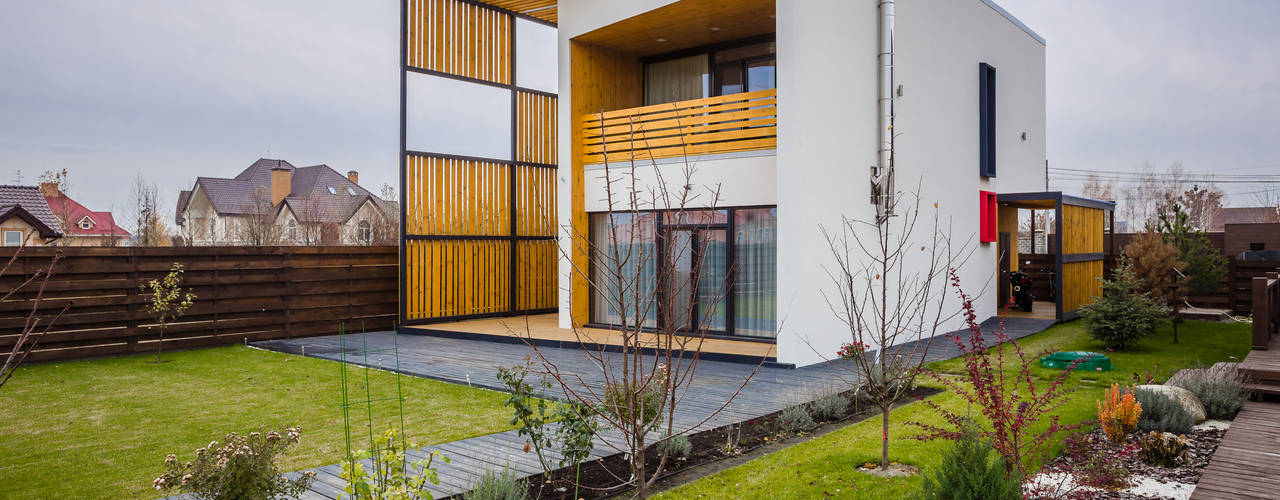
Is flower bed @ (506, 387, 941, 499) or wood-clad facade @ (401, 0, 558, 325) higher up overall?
wood-clad facade @ (401, 0, 558, 325)

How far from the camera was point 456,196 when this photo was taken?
1335 centimetres

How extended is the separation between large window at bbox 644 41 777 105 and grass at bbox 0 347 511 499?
683 centimetres

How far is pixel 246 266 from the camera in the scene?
1161cm

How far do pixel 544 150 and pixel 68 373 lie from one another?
858cm

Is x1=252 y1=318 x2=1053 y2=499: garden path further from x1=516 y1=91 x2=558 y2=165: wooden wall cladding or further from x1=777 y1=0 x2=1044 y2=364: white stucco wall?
x1=516 y1=91 x2=558 y2=165: wooden wall cladding

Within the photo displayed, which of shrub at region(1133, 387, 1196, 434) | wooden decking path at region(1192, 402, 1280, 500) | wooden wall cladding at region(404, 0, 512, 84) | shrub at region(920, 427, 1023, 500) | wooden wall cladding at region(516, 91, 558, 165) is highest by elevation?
wooden wall cladding at region(404, 0, 512, 84)

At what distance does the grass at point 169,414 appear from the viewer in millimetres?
4863

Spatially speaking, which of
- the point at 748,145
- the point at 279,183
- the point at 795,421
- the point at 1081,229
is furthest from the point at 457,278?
the point at 279,183

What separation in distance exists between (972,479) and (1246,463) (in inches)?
106

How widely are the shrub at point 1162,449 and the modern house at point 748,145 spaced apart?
392 cm

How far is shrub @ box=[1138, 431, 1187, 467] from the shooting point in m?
4.68

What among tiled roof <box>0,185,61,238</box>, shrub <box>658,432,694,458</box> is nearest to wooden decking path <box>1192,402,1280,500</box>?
shrub <box>658,432,694,458</box>

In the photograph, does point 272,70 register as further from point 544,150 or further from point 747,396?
point 747,396

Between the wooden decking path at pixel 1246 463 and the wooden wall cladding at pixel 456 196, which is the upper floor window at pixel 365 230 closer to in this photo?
the wooden wall cladding at pixel 456 196
